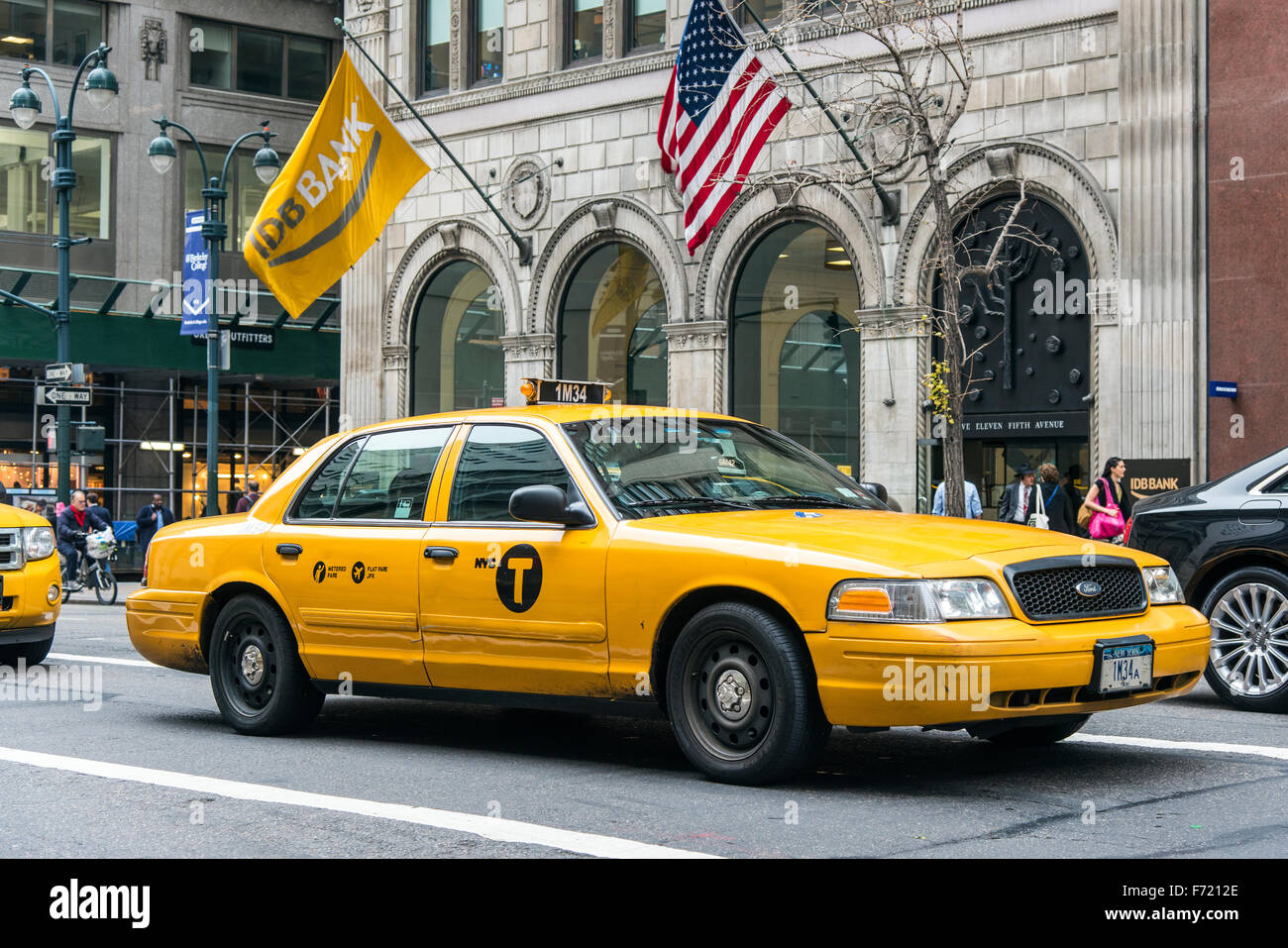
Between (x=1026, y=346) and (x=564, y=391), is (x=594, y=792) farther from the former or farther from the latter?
(x=1026, y=346)

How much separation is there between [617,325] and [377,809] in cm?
2046

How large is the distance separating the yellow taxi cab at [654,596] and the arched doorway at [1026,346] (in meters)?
12.9

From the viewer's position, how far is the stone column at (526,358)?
27.2 metres

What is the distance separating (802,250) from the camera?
23875mm

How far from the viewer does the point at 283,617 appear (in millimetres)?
8672

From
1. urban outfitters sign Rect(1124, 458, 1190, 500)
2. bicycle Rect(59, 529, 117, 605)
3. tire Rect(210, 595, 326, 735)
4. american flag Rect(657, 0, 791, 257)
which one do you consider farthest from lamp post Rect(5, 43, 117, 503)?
tire Rect(210, 595, 326, 735)

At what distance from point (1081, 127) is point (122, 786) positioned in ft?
54.3

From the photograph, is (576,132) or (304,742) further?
(576,132)

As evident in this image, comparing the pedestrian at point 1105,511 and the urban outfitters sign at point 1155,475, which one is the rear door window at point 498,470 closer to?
the pedestrian at point 1105,511

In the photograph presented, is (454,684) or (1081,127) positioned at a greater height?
(1081,127)

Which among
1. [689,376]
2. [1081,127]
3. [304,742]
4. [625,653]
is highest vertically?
[1081,127]

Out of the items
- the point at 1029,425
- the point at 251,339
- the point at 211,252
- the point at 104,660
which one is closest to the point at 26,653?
the point at 104,660
